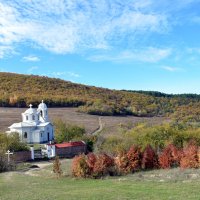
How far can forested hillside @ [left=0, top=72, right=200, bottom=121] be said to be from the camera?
100 m

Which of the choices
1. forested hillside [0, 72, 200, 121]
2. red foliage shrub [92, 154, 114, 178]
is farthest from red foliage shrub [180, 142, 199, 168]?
forested hillside [0, 72, 200, 121]

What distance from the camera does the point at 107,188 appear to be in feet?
75.6

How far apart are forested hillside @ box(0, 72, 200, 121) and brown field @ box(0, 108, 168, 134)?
4.37m

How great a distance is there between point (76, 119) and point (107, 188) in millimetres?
63935

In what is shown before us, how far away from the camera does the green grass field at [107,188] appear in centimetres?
1984

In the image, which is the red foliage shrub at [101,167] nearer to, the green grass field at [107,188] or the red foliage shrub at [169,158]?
the green grass field at [107,188]

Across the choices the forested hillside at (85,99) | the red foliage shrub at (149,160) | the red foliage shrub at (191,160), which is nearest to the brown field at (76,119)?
the forested hillside at (85,99)

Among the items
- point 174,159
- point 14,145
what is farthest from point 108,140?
point 174,159

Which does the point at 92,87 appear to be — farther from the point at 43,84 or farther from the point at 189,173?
the point at 189,173

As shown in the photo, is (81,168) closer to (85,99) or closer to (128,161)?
(128,161)

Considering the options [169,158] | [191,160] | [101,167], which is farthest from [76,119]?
[191,160]

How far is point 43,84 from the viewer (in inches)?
5157

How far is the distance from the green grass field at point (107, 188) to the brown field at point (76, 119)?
144ft

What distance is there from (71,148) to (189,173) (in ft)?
87.8
